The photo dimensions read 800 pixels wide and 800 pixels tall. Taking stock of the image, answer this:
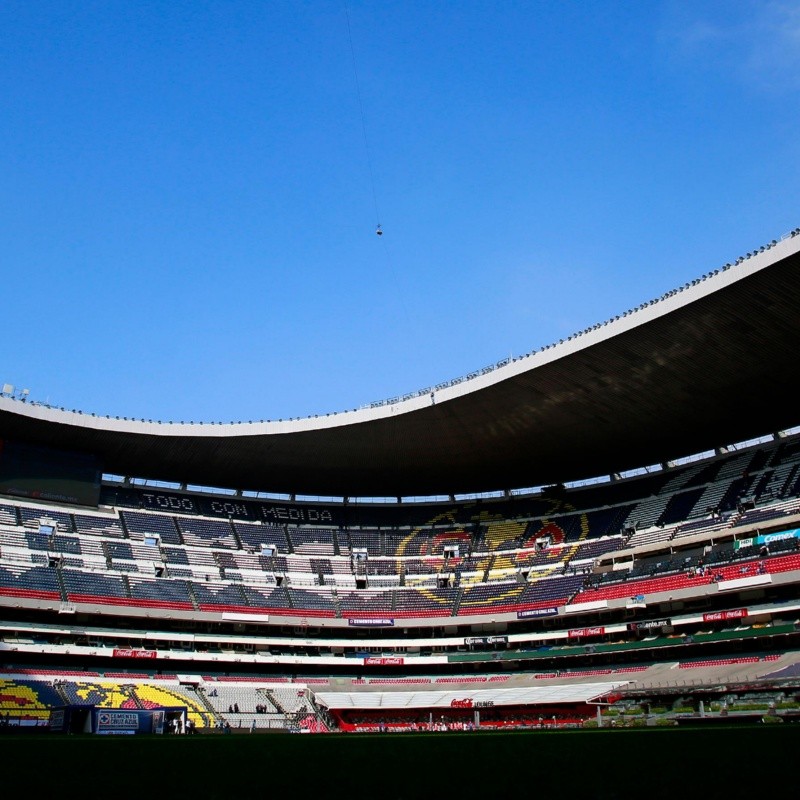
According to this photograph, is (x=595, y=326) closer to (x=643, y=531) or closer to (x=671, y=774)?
(x=643, y=531)

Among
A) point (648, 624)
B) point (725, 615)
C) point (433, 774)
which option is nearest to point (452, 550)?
point (648, 624)

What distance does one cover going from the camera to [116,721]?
31125mm

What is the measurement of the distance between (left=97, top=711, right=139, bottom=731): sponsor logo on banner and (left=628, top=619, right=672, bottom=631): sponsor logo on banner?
27577 millimetres

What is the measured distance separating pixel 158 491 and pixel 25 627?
15910 millimetres

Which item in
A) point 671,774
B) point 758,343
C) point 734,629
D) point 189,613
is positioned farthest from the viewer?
point 189,613

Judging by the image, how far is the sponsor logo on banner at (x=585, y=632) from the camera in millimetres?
46081

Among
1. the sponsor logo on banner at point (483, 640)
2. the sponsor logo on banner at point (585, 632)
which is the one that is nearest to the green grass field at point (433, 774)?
the sponsor logo on banner at point (585, 632)

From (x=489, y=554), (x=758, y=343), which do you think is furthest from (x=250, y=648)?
(x=758, y=343)

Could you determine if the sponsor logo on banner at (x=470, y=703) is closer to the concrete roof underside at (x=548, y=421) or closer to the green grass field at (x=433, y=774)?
the concrete roof underside at (x=548, y=421)

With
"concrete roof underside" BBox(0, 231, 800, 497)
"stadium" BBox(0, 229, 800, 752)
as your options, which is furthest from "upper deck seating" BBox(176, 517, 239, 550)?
"concrete roof underside" BBox(0, 231, 800, 497)

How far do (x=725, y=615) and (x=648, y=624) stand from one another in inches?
186

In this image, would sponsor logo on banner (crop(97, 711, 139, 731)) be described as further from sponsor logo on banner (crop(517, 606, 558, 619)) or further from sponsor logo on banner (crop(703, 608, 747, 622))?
sponsor logo on banner (crop(703, 608, 747, 622))

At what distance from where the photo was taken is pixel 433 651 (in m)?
51.4

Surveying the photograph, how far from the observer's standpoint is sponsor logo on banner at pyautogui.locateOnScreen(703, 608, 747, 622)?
39969 millimetres
